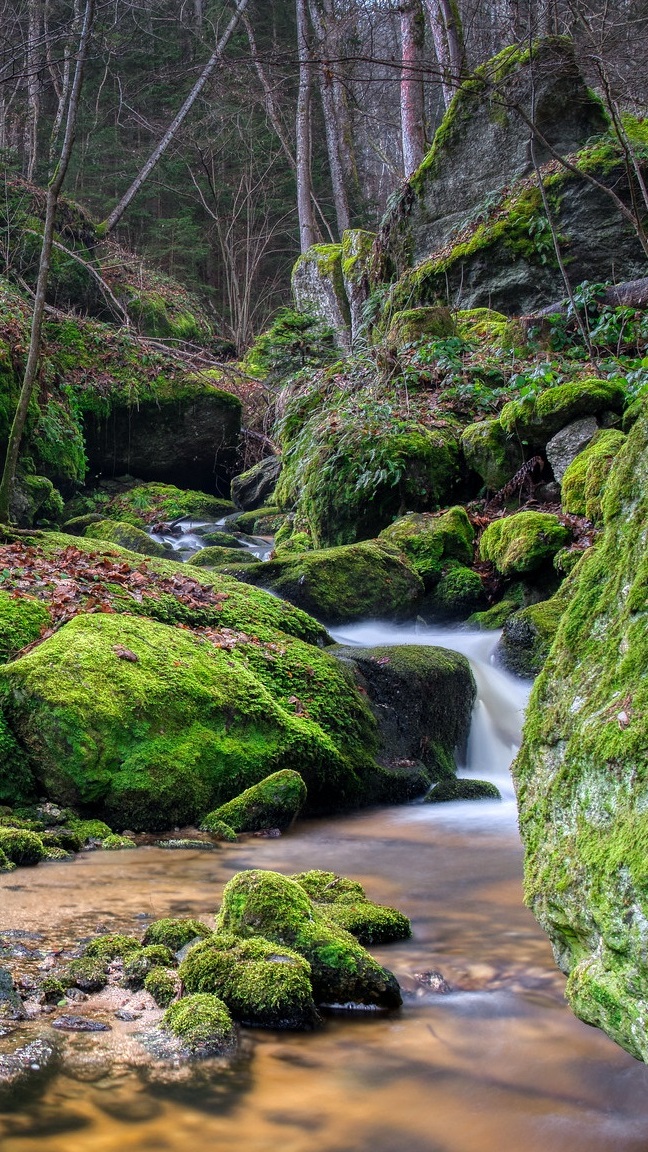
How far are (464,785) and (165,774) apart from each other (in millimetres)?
2281

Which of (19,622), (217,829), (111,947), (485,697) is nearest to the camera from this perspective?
(111,947)

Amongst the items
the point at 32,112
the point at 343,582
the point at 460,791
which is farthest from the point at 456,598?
the point at 32,112

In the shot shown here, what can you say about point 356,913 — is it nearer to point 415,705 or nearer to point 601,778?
point 601,778

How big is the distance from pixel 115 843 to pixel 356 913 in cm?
165

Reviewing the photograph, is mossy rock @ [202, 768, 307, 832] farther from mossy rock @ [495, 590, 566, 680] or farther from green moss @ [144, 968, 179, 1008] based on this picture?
mossy rock @ [495, 590, 566, 680]

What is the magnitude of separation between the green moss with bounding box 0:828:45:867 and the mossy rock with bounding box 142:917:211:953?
117 cm

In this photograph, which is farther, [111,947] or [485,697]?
[485,697]

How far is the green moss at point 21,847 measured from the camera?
13.5ft

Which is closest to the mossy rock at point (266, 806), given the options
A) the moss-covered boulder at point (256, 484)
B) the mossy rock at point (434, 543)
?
the mossy rock at point (434, 543)

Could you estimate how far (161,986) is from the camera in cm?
279

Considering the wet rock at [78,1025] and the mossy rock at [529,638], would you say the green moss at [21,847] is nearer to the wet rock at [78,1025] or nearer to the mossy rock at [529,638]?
the wet rock at [78,1025]

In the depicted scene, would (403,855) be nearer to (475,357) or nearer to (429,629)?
(429,629)

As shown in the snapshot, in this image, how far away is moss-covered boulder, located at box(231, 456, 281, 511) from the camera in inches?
672

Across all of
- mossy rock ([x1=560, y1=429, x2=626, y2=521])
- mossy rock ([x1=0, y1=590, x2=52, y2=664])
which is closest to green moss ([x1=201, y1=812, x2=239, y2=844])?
mossy rock ([x1=0, y1=590, x2=52, y2=664])
